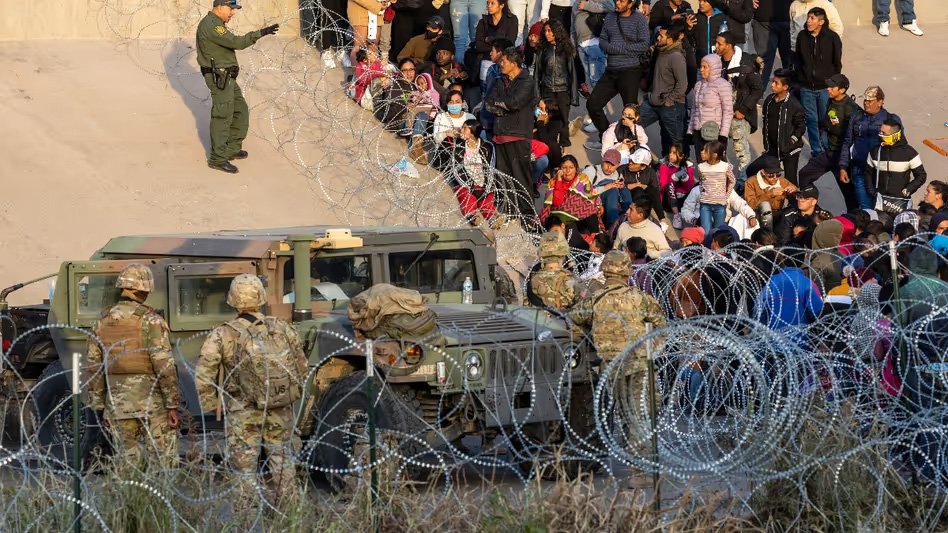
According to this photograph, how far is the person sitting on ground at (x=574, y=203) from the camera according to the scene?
1529cm

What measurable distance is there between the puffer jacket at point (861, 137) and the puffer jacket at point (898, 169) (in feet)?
0.58

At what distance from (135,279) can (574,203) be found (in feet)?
21.2

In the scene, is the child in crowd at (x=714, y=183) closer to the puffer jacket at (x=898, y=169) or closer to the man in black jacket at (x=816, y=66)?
the puffer jacket at (x=898, y=169)

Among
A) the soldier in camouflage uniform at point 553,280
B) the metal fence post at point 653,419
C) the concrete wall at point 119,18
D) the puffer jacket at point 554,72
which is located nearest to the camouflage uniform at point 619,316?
the soldier in camouflage uniform at point 553,280

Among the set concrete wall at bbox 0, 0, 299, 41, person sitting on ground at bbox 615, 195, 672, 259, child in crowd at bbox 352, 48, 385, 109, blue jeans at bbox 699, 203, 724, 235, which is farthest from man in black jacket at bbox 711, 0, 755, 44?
concrete wall at bbox 0, 0, 299, 41

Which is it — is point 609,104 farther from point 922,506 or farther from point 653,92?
point 922,506

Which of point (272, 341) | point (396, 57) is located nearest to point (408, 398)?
point (272, 341)

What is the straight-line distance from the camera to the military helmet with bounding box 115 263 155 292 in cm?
962

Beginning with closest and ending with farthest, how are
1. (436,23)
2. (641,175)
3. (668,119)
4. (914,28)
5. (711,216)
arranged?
(711,216), (641,175), (668,119), (436,23), (914,28)

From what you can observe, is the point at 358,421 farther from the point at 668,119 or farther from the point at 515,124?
the point at 668,119

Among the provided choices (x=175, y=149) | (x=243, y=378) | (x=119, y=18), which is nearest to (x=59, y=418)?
(x=243, y=378)

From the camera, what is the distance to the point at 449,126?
53.4 ft

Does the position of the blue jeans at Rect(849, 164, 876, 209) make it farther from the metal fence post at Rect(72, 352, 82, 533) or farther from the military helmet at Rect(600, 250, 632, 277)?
the metal fence post at Rect(72, 352, 82, 533)

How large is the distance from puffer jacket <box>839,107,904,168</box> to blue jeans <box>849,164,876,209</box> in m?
0.08
